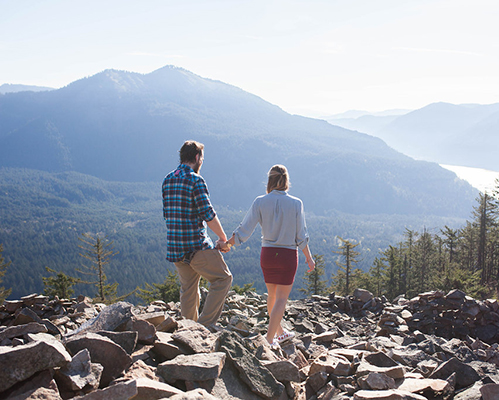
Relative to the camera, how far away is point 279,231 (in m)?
5.35

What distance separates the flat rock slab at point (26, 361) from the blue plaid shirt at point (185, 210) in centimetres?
227

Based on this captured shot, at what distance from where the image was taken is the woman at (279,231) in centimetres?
533

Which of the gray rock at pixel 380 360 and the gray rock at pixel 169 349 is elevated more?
the gray rock at pixel 169 349

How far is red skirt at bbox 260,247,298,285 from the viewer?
5375 millimetres

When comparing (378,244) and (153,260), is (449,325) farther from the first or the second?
(378,244)

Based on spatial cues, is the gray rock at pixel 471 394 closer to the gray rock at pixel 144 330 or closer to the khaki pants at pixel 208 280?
the khaki pants at pixel 208 280

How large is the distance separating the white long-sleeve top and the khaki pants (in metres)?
0.78

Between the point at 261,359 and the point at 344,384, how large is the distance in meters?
0.98

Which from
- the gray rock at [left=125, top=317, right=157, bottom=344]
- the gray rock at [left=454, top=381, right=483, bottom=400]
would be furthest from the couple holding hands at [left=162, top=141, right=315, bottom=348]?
the gray rock at [left=454, top=381, right=483, bottom=400]

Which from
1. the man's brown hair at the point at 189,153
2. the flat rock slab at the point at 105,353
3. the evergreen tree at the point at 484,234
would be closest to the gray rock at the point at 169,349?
the flat rock slab at the point at 105,353

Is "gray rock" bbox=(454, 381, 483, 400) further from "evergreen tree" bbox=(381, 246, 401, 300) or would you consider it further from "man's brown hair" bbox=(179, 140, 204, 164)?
"evergreen tree" bbox=(381, 246, 401, 300)

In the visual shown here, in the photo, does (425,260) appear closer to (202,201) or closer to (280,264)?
(280,264)

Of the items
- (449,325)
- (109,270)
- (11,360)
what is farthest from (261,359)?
(109,270)

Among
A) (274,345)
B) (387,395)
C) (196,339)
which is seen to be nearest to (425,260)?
(274,345)
